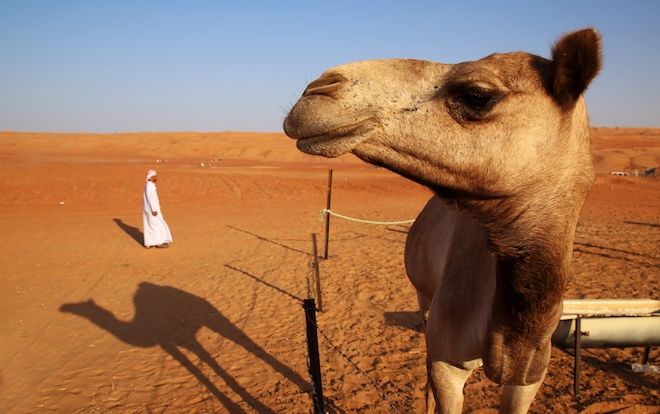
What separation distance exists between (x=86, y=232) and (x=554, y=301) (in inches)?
579

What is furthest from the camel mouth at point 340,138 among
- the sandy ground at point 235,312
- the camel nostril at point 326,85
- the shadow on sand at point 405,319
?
the shadow on sand at point 405,319

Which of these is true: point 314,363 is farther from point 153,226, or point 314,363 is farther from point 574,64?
point 153,226

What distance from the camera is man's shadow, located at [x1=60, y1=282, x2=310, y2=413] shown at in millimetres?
5387

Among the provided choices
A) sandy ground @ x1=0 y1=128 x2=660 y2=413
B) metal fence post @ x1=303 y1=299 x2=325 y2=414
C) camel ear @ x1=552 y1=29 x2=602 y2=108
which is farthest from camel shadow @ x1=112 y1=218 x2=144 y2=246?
camel ear @ x1=552 y1=29 x2=602 y2=108

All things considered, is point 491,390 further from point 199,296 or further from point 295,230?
point 295,230

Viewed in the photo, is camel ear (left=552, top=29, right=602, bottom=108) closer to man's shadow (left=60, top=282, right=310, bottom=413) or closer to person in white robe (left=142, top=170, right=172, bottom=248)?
man's shadow (left=60, top=282, right=310, bottom=413)

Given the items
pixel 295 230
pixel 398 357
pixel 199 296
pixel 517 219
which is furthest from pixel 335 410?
pixel 295 230

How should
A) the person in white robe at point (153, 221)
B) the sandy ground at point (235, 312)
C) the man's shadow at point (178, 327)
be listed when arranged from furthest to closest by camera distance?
the person in white robe at point (153, 221) < the man's shadow at point (178, 327) < the sandy ground at point (235, 312)

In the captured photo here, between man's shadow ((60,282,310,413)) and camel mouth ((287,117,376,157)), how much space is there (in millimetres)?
3891

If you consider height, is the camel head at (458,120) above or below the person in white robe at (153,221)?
above

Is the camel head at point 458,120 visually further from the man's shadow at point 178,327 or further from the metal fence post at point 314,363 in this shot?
the man's shadow at point 178,327

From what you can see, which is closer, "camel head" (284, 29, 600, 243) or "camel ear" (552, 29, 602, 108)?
"camel ear" (552, 29, 602, 108)

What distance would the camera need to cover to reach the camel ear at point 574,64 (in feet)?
5.26

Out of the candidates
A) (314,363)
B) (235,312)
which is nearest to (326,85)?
(314,363)
